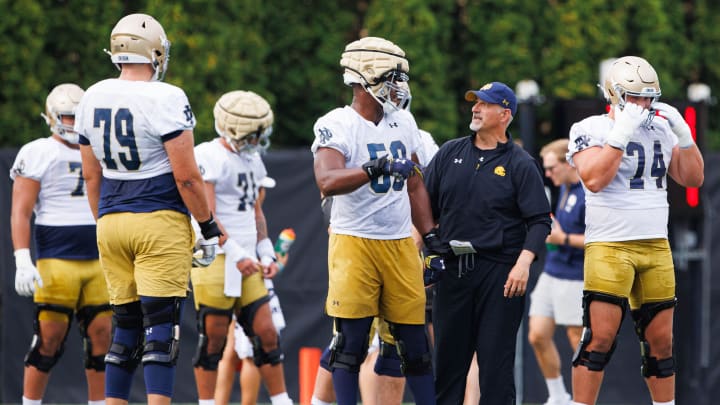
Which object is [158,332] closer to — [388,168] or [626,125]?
[388,168]

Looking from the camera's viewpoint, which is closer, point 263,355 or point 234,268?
point 234,268

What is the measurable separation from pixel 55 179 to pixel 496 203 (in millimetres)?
2818

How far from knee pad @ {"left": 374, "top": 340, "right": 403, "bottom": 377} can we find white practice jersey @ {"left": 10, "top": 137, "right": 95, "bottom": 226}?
2.15 metres

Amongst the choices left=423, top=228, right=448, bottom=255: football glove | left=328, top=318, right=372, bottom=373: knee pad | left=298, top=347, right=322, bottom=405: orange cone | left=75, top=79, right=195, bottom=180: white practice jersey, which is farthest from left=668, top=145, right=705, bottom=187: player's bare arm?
left=298, top=347, right=322, bottom=405: orange cone

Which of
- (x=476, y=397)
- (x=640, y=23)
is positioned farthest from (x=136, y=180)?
(x=640, y=23)

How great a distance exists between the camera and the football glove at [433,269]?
622cm

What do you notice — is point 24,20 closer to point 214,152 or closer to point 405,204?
point 214,152

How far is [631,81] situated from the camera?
257 inches

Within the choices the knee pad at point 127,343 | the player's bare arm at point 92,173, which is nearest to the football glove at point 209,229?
the knee pad at point 127,343

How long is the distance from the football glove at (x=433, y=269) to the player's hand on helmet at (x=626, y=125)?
113 centimetres

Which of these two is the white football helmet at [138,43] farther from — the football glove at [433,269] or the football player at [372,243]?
the football glove at [433,269]

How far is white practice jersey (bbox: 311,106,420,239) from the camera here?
610 cm

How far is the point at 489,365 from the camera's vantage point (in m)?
6.29

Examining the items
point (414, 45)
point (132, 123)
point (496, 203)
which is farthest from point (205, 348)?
point (414, 45)
